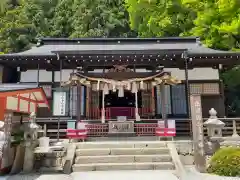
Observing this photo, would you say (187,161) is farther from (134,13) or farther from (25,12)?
(25,12)

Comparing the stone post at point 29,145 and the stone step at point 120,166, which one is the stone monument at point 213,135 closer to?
the stone step at point 120,166

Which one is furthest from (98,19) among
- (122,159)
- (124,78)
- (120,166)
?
(120,166)

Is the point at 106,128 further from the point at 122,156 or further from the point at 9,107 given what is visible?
the point at 9,107

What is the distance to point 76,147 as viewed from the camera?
10.7m

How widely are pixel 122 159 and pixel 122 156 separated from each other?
4.8 inches

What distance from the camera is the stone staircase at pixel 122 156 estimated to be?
9.39m

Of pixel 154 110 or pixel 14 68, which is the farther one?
pixel 14 68

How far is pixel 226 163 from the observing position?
24.2 feet

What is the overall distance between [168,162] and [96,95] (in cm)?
714

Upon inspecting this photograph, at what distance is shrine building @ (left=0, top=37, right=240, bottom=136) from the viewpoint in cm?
1359

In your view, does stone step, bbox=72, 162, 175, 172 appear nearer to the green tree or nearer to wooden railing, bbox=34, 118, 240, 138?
wooden railing, bbox=34, 118, 240, 138

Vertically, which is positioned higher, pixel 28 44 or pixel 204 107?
pixel 28 44

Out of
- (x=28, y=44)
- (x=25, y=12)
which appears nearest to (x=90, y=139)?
(x=28, y=44)

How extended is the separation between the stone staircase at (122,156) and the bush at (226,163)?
1.99 metres
